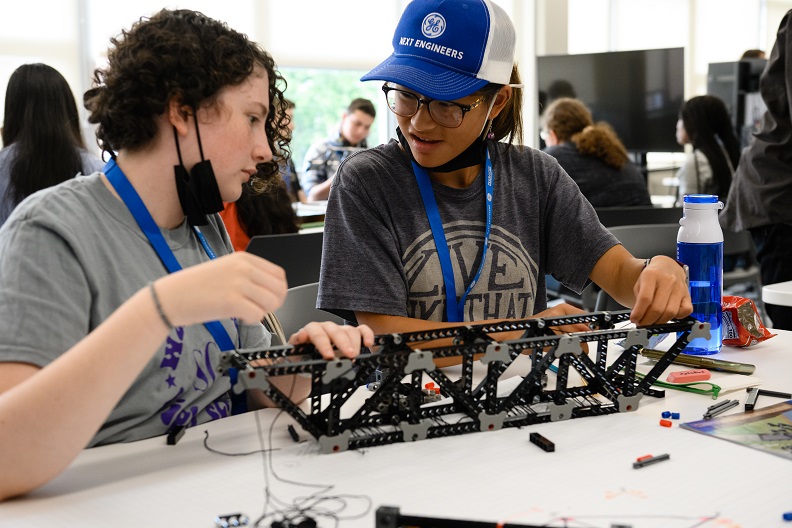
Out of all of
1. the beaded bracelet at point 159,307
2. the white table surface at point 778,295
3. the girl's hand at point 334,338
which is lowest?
the white table surface at point 778,295

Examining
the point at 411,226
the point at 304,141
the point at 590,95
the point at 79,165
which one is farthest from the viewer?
the point at 304,141

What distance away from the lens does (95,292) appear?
1.17 meters

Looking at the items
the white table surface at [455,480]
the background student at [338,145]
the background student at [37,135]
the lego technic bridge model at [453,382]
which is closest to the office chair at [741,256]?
the lego technic bridge model at [453,382]

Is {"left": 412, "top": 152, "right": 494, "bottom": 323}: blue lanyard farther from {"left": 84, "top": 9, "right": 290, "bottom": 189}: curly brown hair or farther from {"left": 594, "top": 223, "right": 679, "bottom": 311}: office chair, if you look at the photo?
{"left": 594, "top": 223, "right": 679, "bottom": 311}: office chair

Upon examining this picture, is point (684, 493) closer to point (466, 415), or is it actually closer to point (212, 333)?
point (466, 415)

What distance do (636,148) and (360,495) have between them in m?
5.44

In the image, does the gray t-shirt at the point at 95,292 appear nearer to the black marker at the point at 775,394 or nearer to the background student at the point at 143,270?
the background student at the point at 143,270

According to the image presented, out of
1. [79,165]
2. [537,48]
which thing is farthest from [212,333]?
[537,48]

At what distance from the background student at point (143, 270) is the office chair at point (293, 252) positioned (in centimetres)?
115

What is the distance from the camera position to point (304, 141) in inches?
256

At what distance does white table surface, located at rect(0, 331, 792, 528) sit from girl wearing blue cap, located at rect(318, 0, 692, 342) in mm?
449

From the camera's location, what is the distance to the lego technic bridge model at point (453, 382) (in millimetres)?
1147

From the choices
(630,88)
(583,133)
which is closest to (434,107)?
(583,133)

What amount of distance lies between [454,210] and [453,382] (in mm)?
605
